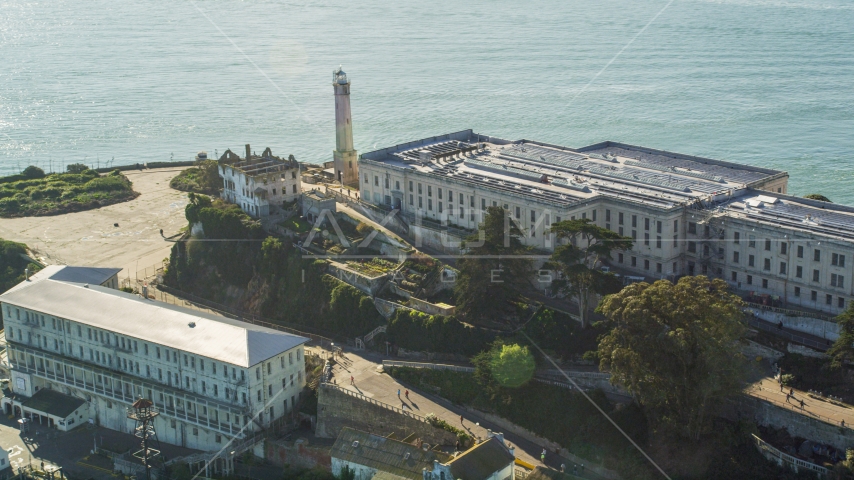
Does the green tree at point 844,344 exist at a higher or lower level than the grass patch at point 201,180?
lower

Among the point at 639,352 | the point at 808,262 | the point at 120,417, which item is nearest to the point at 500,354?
the point at 639,352

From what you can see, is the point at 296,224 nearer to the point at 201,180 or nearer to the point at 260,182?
the point at 260,182

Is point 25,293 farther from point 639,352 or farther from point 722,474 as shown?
point 722,474

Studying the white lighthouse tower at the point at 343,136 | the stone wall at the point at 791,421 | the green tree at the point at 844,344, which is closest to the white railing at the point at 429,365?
the stone wall at the point at 791,421

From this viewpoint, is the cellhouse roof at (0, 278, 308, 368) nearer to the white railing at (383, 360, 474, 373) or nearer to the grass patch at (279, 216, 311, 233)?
the white railing at (383, 360, 474, 373)

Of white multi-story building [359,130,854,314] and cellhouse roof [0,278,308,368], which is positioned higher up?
white multi-story building [359,130,854,314]

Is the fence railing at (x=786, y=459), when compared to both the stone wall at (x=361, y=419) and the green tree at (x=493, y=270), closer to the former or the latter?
the stone wall at (x=361, y=419)

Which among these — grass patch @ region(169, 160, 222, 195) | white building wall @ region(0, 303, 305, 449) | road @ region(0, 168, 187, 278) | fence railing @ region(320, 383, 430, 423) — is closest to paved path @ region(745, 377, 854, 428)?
fence railing @ region(320, 383, 430, 423)
